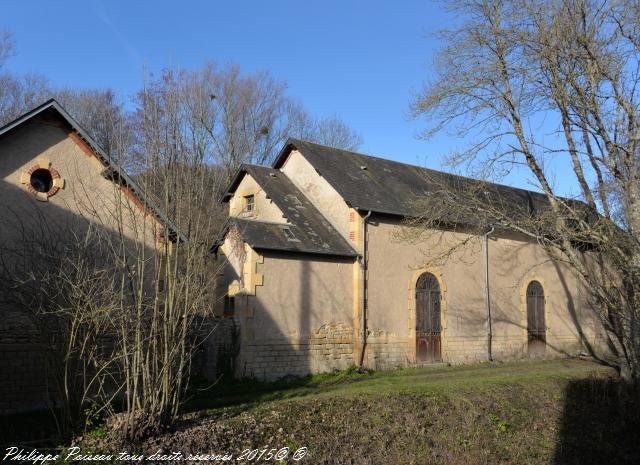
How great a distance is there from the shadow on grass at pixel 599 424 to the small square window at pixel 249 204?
35.2ft

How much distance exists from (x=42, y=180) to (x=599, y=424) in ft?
42.6

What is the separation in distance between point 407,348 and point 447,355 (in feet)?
5.78

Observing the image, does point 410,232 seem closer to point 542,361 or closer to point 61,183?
point 542,361

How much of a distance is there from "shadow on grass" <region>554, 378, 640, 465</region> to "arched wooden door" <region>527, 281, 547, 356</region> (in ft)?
22.4

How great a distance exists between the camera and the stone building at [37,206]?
11234 millimetres

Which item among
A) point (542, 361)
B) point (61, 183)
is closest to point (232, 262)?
point (61, 183)

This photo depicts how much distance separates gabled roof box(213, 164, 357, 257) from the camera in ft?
50.8

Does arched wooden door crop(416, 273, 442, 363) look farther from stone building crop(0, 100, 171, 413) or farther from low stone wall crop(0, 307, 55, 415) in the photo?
low stone wall crop(0, 307, 55, 415)

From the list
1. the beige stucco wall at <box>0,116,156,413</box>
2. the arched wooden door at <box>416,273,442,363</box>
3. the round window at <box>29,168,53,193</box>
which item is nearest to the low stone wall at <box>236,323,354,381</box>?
the arched wooden door at <box>416,273,442,363</box>

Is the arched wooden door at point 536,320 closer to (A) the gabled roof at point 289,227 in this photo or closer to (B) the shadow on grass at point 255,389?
(B) the shadow on grass at point 255,389

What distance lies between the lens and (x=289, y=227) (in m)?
16.7

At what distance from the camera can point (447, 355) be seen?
18.7 metres

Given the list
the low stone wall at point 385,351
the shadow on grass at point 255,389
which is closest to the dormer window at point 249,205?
the low stone wall at point 385,351

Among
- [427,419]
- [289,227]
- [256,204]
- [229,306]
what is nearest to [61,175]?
[229,306]
